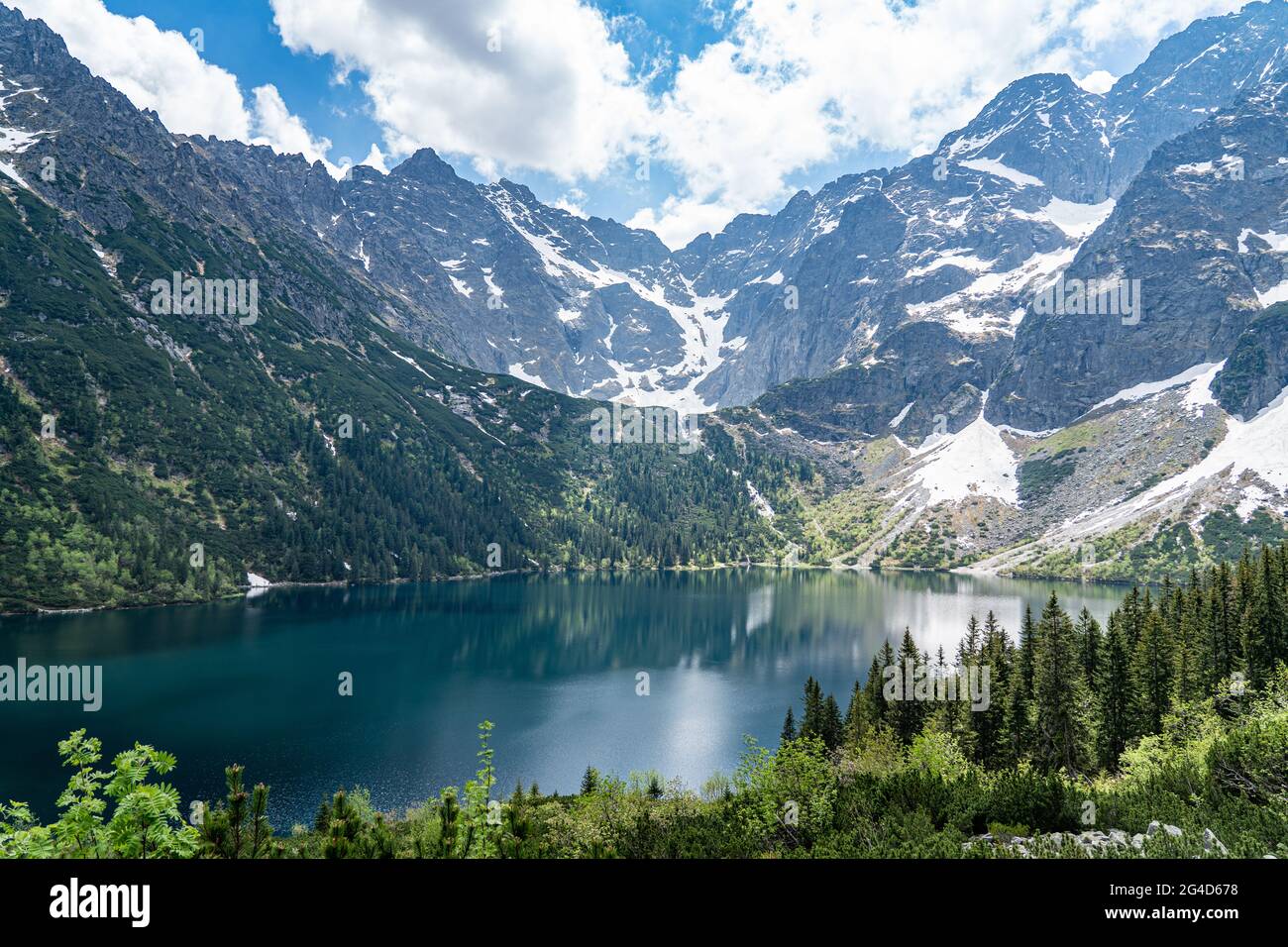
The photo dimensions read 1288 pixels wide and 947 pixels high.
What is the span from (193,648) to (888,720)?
106537 mm

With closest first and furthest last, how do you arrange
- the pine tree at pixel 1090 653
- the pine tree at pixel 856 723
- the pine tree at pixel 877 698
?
the pine tree at pixel 856 723
the pine tree at pixel 877 698
the pine tree at pixel 1090 653

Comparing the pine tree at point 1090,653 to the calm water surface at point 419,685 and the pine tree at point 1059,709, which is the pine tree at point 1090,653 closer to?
the pine tree at point 1059,709

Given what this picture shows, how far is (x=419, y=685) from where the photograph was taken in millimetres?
101500

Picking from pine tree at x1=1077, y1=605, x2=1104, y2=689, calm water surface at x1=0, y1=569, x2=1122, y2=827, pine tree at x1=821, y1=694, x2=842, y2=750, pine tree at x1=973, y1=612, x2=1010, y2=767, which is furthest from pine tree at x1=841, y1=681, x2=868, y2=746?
pine tree at x1=1077, y1=605, x2=1104, y2=689

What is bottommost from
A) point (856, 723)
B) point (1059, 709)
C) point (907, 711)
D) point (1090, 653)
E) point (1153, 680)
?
point (856, 723)

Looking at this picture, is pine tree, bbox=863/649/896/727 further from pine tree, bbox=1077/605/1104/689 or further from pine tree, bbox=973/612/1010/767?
pine tree, bbox=1077/605/1104/689

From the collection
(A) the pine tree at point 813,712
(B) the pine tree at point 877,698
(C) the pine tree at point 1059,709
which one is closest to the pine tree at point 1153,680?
(C) the pine tree at point 1059,709

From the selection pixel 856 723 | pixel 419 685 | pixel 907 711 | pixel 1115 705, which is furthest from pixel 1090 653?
pixel 419 685

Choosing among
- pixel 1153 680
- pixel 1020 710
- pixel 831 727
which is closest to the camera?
pixel 1153 680

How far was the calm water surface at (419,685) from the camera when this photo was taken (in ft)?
222

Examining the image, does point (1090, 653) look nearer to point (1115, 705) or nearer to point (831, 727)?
point (1115, 705)

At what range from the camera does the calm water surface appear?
6762 cm

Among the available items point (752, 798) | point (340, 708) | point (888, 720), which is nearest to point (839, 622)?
point (888, 720)
